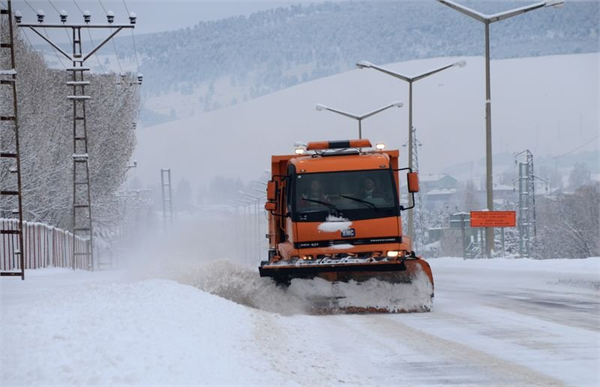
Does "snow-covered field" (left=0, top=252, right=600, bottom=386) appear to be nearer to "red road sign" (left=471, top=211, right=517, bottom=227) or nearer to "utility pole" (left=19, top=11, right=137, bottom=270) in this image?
"red road sign" (left=471, top=211, right=517, bottom=227)

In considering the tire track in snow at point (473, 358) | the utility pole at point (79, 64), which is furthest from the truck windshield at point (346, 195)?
the utility pole at point (79, 64)

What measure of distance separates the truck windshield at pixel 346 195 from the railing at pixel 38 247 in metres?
12.8

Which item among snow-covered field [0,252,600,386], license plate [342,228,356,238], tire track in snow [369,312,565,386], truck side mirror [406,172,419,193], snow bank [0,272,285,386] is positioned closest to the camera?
snow bank [0,272,285,386]

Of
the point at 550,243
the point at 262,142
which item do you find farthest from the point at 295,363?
the point at 262,142

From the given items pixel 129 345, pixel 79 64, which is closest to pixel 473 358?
pixel 129 345

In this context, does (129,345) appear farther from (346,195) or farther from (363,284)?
(346,195)

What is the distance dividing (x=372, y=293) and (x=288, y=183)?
124 inches

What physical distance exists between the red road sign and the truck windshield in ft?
58.4

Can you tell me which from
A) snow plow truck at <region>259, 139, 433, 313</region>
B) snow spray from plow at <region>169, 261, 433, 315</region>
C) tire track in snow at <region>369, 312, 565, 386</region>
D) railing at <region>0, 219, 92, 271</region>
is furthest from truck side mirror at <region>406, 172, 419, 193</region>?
railing at <region>0, 219, 92, 271</region>

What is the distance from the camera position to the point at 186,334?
917cm

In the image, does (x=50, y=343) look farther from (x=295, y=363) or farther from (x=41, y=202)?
(x=41, y=202)

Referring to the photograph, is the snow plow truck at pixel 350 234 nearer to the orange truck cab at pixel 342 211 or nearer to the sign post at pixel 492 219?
the orange truck cab at pixel 342 211

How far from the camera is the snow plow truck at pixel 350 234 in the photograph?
15422 mm

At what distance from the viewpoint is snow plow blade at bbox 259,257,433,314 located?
50.3 ft
